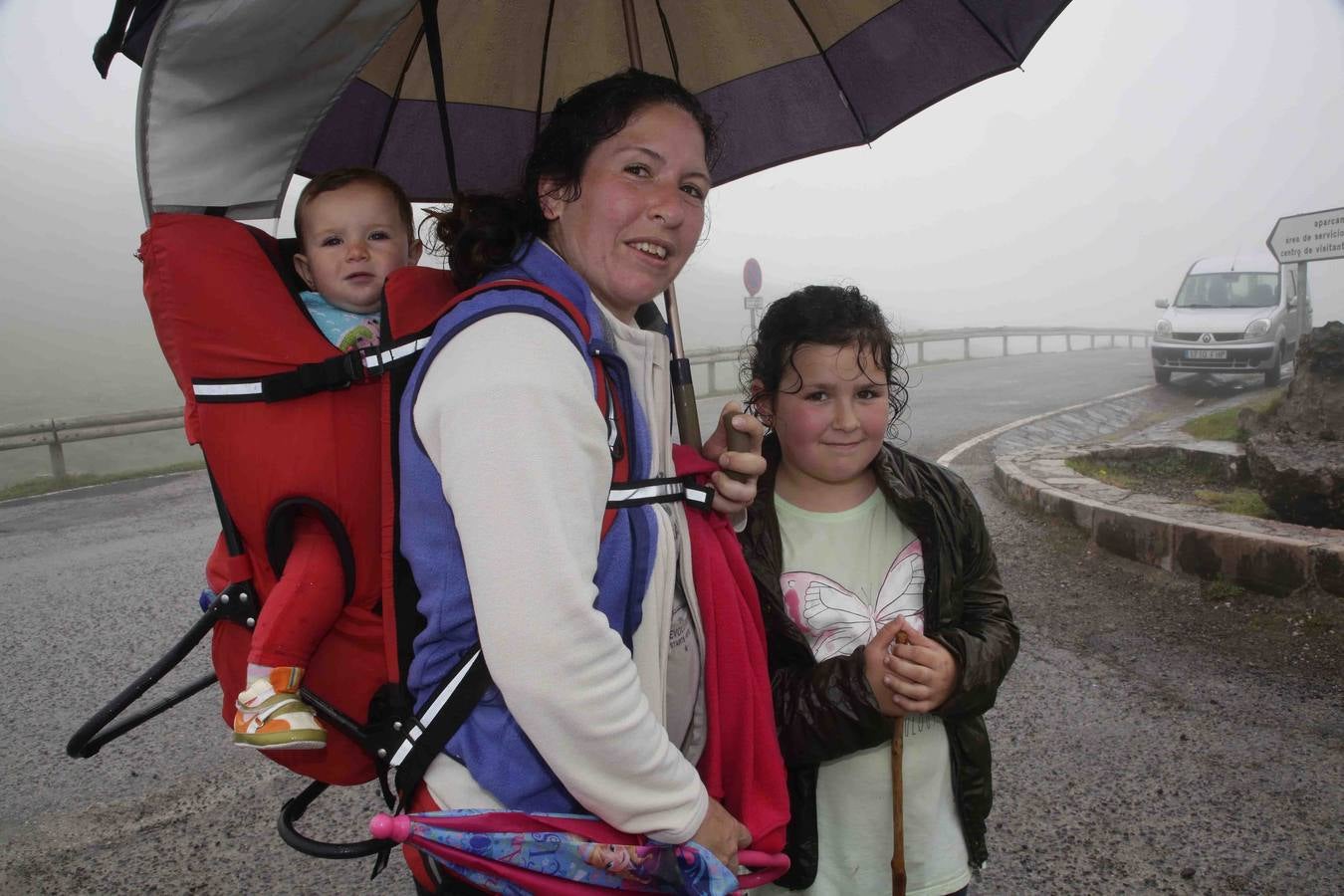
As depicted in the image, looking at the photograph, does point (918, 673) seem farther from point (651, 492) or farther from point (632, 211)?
point (632, 211)

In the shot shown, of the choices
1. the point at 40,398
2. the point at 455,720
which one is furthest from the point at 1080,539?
the point at 40,398

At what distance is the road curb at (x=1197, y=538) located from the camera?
4.02m

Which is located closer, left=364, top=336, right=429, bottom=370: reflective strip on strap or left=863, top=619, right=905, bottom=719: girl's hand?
left=364, top=336, right=429, bottom=370: reflective strip on strap

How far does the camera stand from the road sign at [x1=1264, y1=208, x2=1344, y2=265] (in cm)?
754

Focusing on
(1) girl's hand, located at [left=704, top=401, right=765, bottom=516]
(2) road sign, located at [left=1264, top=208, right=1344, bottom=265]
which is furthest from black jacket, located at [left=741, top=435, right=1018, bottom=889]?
(2) road sign, located at [left=1264, top=208, right=1344, bottom=265]

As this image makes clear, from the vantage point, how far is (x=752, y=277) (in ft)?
57.2

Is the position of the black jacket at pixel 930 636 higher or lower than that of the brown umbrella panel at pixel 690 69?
lower

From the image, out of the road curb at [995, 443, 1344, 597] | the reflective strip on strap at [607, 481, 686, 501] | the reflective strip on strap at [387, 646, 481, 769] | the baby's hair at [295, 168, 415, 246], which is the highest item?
the baby's hair at [295, 168, 415, 246]

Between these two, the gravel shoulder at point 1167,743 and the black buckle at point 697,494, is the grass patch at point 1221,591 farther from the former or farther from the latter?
the black buckle at point 697,494

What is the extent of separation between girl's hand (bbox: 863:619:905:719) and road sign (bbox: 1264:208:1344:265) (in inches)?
321

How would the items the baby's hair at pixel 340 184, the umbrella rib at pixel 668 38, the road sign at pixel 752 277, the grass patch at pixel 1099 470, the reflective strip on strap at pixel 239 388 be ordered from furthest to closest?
the road sign at pixel 752 277 → the grass patch at pixel 1099 470 → the umbrella rib at pixel 668 38 → the baby's hair at pixel 340 184 → the reflective strip on strap at pixel 239 388

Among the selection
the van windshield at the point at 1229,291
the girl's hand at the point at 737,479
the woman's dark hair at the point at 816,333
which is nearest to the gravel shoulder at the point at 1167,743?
the woman's dark hair at the point at 816,333

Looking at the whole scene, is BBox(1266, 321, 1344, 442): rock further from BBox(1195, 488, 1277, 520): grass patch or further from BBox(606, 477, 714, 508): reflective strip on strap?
BBox(606, 477, 714, 508): reflective strip on strap

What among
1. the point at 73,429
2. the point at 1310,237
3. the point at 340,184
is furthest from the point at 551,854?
the point at 73,429
